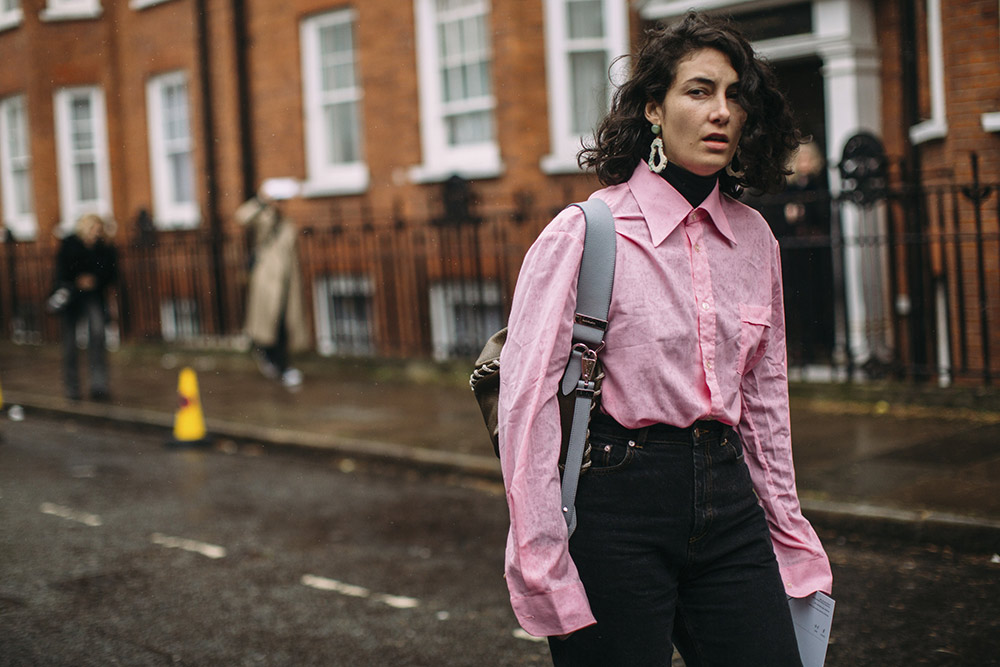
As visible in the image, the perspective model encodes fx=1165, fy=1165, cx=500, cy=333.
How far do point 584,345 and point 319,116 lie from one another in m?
14.1

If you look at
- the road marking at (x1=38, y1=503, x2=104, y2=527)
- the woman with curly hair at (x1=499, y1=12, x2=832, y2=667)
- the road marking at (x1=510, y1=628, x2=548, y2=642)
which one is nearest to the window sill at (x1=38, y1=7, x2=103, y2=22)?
the road marking at (x1=38, y1=503, x2=104, y2=527)

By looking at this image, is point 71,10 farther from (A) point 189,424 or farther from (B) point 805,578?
(B) point 805,578

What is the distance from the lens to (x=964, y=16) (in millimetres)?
9367

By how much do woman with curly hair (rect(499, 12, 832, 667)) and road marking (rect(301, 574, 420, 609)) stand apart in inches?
111

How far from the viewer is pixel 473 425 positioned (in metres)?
9.80

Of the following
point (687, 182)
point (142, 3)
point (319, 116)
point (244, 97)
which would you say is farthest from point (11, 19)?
point (687, 182)

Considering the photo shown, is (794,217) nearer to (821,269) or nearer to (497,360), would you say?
(821,269)

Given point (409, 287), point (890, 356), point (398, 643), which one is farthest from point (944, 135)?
point (398, 643)

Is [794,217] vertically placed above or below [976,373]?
above

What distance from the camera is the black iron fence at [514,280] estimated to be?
9.20 m

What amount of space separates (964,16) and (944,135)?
967mm

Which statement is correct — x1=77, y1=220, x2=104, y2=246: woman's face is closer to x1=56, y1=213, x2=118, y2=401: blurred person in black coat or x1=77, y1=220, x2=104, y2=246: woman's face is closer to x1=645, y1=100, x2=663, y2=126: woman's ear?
x1=56, y1=213, x2=118, y2=401: blurred person in black coat

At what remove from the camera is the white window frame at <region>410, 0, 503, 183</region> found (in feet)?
46.2

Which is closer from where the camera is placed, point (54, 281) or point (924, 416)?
point (924, 416)
